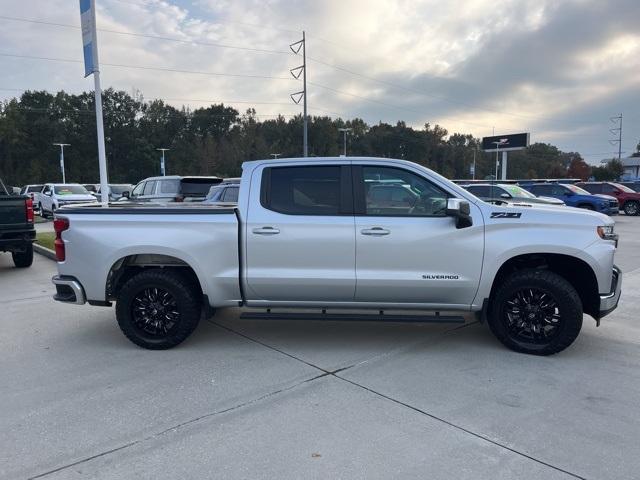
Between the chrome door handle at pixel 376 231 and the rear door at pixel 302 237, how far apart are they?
0.13 meters

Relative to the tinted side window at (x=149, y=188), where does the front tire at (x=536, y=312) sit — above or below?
below

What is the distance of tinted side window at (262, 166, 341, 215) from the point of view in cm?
488

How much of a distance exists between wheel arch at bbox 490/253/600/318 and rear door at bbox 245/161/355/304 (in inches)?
61.6

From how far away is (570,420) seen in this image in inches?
139

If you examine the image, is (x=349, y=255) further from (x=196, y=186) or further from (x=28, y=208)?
(x=196, y=186)

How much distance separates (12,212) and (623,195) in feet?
88.1

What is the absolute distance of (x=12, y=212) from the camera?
355 inches

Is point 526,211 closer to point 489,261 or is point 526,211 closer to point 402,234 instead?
point 489,261

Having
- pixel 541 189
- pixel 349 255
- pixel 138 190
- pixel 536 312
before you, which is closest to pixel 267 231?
pixel 349 255

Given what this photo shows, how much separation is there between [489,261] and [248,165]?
8.64 feet

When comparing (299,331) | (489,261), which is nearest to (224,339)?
(299,331)

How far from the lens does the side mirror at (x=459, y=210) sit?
445 cm

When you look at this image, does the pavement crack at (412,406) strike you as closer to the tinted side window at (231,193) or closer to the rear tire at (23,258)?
the rear tire at (23,258)

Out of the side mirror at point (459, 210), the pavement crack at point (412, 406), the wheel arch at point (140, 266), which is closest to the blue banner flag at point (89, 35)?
the wheel arch at point (140, 266)
